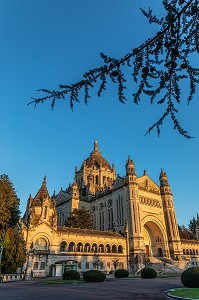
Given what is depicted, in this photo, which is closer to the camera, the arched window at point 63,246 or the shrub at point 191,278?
the shrub at point 191,278

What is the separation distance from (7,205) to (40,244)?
9.04 m

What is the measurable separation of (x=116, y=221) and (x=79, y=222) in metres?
9.30

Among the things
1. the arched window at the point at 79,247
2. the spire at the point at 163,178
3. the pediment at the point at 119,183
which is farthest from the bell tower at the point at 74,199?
the spire at the point at 163,178

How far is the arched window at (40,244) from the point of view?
40562 millimetres

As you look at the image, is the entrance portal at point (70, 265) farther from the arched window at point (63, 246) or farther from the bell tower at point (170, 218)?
the bell tower at point (170, 218)

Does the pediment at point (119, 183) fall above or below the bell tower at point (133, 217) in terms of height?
above

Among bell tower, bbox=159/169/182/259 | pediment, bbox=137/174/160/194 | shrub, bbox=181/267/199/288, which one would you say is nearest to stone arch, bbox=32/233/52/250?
shrub, bbox=181/267/199/288

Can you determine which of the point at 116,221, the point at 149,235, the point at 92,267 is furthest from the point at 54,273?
the point at 149,235

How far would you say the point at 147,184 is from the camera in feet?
217

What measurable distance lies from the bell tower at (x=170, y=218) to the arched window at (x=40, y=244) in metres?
34.6

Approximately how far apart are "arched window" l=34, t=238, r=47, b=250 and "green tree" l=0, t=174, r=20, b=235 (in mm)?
5785

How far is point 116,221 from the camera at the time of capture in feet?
192

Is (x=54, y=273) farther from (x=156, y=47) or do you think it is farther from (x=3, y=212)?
(x=156, y=47)

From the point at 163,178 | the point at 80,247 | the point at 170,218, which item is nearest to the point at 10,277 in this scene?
the point at 80,247
